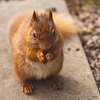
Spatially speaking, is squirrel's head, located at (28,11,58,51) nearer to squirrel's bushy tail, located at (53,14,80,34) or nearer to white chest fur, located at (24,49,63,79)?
white chest fur, located at (24,49,63,79)

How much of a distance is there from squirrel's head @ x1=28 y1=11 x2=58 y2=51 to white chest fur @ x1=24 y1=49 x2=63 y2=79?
13.7 inches

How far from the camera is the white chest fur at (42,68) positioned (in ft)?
7.93

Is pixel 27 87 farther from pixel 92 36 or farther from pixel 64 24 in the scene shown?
pixel 92 36

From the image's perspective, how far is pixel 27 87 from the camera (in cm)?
249

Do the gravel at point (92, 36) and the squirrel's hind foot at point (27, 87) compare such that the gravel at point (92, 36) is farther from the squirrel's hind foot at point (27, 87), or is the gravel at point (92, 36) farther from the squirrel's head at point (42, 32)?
the squirrel's head at point (42, 32)

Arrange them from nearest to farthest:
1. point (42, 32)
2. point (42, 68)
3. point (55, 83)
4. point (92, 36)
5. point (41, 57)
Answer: point (42, 32) → point (41, 57) → point (42, 68) → point (55, 83) → point (92, 36)

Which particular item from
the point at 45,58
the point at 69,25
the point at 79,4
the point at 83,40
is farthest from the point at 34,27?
the point at 79,4

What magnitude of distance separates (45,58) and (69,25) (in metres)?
1.34

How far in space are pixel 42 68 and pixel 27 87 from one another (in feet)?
0.95

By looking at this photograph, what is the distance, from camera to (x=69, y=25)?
11.2 feet

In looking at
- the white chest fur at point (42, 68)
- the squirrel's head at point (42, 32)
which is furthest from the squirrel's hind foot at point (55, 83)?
the squirrel's head at point (42, 32)

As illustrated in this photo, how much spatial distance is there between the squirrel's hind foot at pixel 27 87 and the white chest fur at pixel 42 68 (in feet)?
0.40

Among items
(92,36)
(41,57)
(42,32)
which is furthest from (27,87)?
(92,36)

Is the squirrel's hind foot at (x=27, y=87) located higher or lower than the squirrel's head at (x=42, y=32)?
lower
